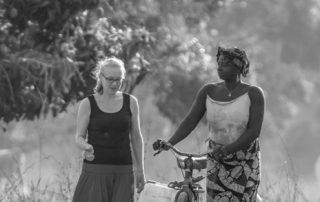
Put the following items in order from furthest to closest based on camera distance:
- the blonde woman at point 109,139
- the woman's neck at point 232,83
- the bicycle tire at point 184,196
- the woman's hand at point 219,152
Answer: the blonde woman at point 109,139, the woman's neck at point 232,83, the woman's hand at point 219,152, the bicycle tire at point 184,196

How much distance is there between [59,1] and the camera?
32.3 feet

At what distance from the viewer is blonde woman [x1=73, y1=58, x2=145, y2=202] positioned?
6.55 m

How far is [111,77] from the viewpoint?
647 cm

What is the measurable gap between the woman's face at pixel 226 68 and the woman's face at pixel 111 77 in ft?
2.44

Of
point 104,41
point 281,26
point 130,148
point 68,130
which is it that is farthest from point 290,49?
point 130,148

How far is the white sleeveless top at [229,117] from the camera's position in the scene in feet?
20.0

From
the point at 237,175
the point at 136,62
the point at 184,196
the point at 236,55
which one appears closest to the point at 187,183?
the point at 184,196

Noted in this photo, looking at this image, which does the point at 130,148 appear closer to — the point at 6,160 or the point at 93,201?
the point at 93,201

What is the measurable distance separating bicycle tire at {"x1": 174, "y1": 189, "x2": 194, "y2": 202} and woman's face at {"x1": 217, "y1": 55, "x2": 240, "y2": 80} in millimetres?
787

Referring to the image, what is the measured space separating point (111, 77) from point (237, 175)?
1043mm

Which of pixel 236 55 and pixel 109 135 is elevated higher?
pixel 236 55

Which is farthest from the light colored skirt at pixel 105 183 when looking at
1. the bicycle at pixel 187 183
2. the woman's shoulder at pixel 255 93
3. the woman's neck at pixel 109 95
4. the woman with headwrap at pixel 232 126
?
the woman's shoulder at pixel 255 93

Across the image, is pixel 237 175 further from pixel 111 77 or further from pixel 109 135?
pixel 111 77

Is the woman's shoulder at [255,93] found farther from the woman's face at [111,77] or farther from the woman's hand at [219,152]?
the woman's face at [111,77]
